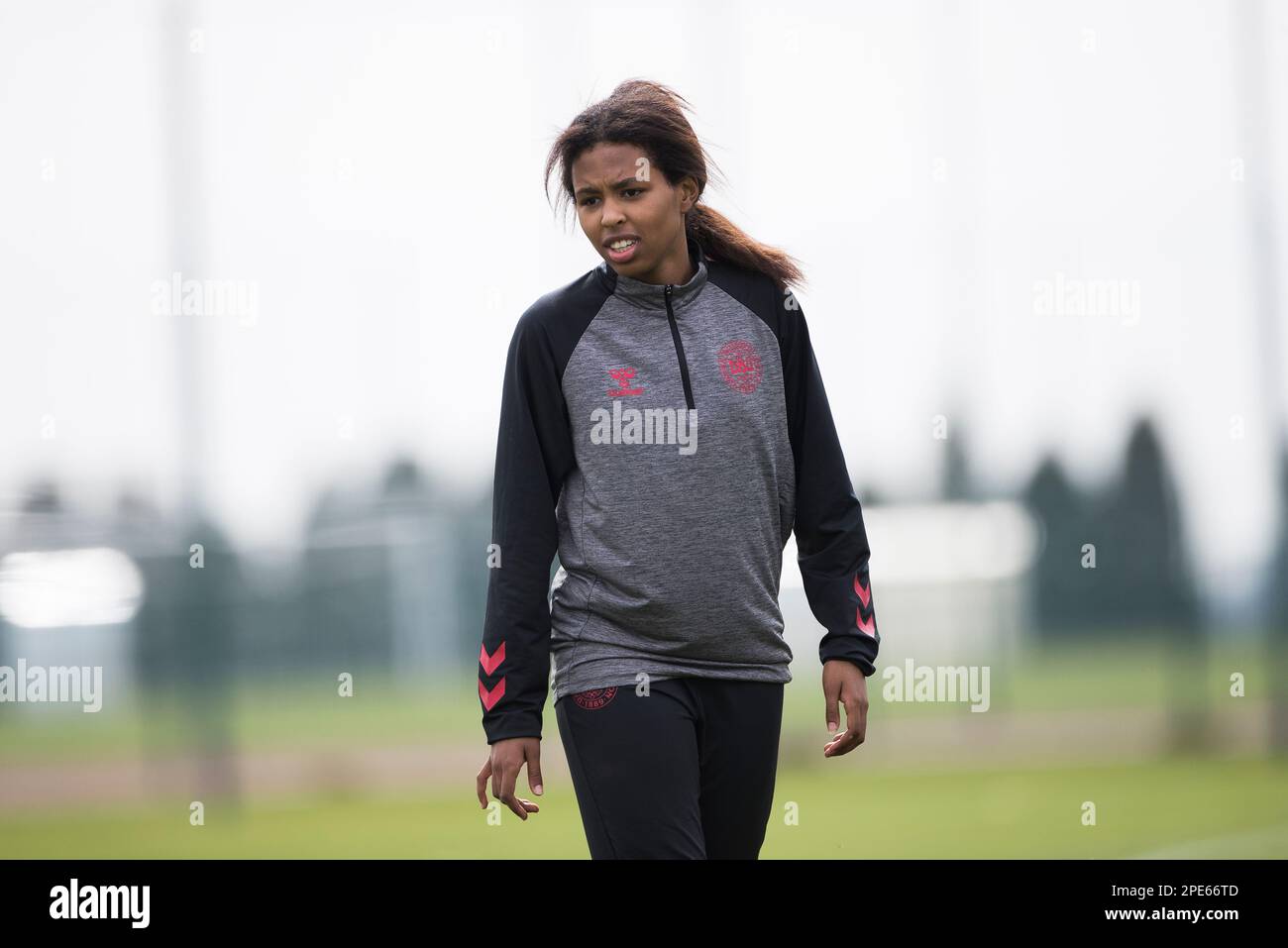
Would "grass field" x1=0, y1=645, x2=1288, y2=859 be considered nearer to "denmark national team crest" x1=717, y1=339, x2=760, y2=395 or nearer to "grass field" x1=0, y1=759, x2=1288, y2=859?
"grass field" x1=0, y1=759, x2=1288, y2=859

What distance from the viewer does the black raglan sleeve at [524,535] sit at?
2.00m

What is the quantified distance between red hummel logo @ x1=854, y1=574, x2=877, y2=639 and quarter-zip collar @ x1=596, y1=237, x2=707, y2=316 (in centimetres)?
53

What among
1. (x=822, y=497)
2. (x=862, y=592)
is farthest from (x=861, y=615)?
(x=822, y=497)

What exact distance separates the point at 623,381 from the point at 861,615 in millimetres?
554

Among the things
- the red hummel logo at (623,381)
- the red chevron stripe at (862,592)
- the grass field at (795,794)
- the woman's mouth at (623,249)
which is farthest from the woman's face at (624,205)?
the grass field at (795,794)

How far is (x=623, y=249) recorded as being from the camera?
206 cm

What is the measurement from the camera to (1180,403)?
23.6 ft

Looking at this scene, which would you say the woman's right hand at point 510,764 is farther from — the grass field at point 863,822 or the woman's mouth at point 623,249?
the grass field at point 863,822

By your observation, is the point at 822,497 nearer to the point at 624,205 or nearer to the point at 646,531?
the point at 646,531

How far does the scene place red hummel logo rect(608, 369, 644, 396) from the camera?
203cm

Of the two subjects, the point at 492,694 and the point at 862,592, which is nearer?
the point at 492,694

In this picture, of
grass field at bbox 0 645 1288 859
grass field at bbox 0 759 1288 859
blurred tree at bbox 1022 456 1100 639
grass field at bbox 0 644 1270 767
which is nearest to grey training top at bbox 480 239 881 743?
grass field at bbox 0 759 1288 859
